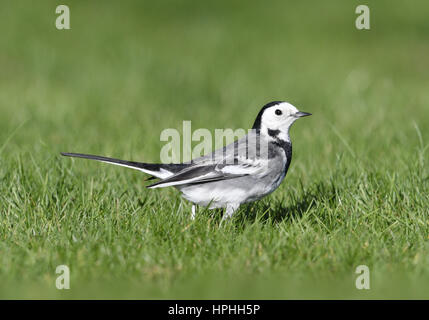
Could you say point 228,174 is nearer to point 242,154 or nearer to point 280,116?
point 242,154

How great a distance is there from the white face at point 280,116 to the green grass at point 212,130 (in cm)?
80

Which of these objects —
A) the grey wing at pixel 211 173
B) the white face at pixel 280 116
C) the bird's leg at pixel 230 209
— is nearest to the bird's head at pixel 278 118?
the white face at pixel 280 116

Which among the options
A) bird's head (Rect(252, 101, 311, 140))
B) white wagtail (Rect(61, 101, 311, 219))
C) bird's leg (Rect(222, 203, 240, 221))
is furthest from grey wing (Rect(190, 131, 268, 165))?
bird's leg (Rect(222, 203, 240, 221))

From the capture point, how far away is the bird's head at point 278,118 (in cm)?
587

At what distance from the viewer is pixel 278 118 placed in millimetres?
5883

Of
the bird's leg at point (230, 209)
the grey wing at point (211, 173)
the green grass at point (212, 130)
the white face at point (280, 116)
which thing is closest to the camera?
the green grass at point (212, 130)

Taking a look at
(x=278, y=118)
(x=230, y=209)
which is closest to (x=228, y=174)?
(x=230, y=209)

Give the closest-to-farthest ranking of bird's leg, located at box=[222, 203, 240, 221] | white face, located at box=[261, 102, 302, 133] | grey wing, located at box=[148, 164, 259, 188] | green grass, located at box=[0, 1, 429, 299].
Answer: green grass, located at box=[0, 1, 429, 299] → grey wing, located at box=[148, 164, 259, 188] → bird's leg, located at box=[222, 203, 240, 221] → white face, located at box=[261, 102, 302, 133]

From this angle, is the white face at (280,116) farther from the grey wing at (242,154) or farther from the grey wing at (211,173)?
the grey wing at (211,173)

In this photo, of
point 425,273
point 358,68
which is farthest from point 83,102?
point 425,273

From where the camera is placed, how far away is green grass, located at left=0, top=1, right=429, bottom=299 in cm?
468

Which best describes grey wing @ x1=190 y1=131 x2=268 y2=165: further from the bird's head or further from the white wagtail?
the bird's head

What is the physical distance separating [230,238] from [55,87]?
7.74 m

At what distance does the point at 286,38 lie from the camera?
15.1 meters
